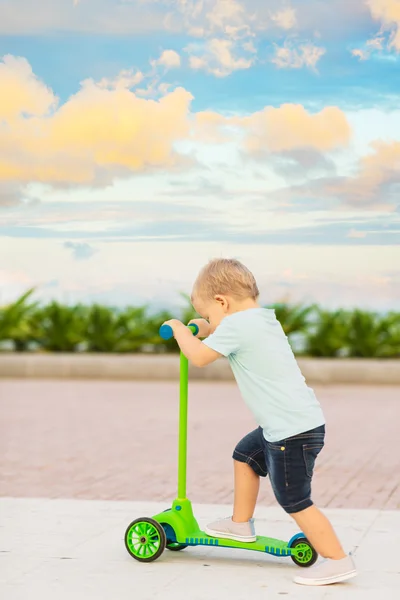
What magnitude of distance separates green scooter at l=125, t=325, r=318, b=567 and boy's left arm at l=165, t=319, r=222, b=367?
41 millimetres

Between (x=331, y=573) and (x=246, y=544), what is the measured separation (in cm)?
45

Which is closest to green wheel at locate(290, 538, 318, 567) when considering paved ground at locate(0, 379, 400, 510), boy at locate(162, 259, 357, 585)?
boy at locate(162, 259, 357, 585)

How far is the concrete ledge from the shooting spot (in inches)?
581

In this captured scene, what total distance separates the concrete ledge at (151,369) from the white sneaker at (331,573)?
9961 millimetres

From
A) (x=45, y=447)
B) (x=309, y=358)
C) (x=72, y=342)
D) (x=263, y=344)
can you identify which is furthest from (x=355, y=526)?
(x=72, y=342)

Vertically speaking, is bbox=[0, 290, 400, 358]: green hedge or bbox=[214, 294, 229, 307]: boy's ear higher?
bbox=[214, 294, 229, 307]: boy's ear

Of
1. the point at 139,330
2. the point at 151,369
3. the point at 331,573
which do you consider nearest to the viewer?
the point at 331,573

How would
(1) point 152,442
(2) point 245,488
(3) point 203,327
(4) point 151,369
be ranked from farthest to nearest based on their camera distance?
(4) point 151,369 < (1) point 152,442 < (3) point 203,327 < (2) point 245,488

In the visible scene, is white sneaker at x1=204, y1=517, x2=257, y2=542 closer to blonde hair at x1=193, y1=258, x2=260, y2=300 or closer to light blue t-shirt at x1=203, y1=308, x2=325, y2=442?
light blue t-shirt at x1=203, y1=308, x2=325, y2=442

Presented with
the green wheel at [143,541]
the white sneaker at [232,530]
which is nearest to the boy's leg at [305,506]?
the white sneaker at [232,530]

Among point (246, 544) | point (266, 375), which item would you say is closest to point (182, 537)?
point (246, 544)

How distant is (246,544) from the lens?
4.84 metres

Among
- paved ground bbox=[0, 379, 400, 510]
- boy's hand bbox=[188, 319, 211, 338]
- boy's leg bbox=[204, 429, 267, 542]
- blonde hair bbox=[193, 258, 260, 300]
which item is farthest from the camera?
paved ground bbox=[0, 379, 400, 510]

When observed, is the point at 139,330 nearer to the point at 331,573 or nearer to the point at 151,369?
the point at 151,369
